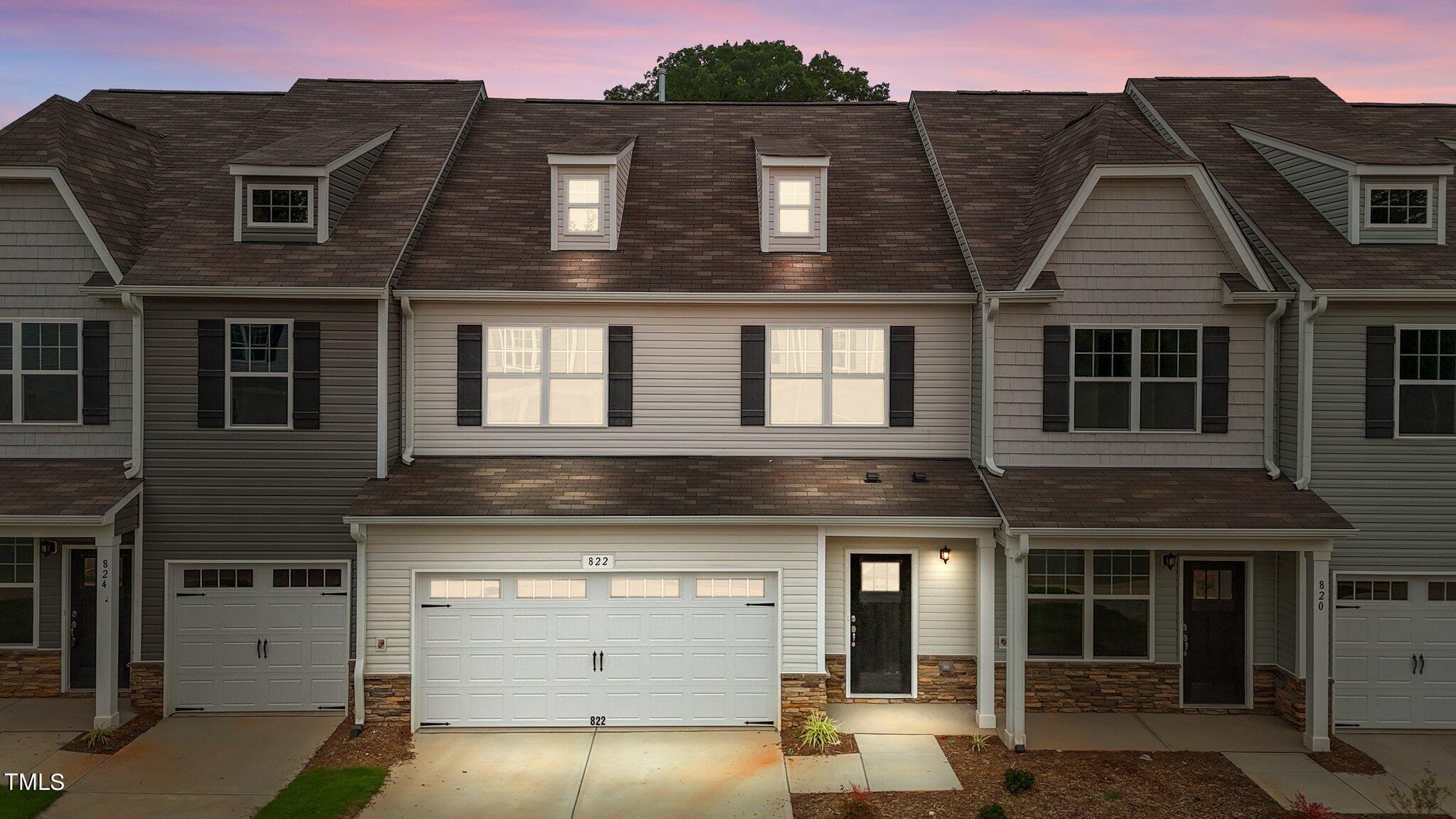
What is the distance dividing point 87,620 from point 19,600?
3.31ft

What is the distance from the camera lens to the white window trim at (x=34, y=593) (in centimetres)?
1427

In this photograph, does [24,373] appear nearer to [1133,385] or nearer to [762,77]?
[1133,385]

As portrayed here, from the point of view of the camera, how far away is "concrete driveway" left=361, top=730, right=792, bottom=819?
10938 millimetres

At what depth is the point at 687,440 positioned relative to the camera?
14.5 metres

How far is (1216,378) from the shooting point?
45.0ft

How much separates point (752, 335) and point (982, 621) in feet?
17.3

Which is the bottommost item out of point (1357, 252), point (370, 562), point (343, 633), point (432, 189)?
point (343, 633)

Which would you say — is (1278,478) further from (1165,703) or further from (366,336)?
(366,336)

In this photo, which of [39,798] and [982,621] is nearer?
[39,798]

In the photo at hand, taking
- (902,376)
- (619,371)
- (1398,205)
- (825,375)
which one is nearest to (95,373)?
(619,371)

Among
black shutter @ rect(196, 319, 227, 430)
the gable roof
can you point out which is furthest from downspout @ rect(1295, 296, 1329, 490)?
black shutter @ rect(196, 319, 227, 430)

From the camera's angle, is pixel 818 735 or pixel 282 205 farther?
pixel 282 205

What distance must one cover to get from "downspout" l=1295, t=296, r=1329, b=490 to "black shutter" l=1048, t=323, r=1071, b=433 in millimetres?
3103

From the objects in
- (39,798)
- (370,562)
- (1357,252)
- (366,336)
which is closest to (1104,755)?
(1357,252)
